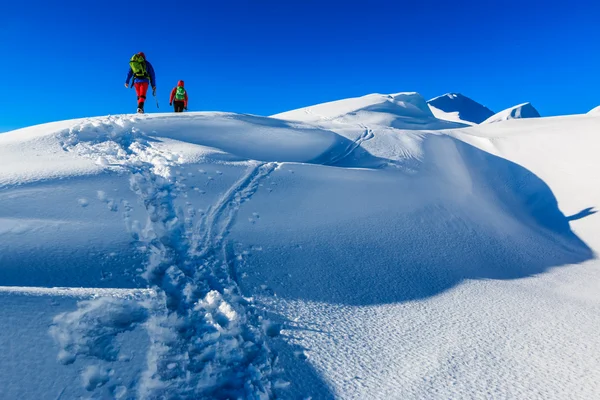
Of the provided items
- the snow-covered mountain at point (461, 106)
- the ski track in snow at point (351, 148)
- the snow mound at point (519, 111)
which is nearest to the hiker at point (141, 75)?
the ski track in snow at point (351, 148)

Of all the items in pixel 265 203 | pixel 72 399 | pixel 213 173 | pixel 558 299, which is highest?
pixel 213 173

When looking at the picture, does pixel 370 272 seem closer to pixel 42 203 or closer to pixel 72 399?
pixel 72 399

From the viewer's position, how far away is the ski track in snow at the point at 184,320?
2232 millimetres

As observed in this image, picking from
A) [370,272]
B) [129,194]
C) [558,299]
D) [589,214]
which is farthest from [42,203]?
[589,214]

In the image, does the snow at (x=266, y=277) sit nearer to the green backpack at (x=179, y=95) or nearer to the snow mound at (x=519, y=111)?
the green backpack at (x=179, y=95)

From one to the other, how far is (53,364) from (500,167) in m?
10.1

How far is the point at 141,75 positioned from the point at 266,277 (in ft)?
30.7

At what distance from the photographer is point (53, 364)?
2.07 meters

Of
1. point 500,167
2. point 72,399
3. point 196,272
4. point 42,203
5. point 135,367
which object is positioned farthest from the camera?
point 500,167

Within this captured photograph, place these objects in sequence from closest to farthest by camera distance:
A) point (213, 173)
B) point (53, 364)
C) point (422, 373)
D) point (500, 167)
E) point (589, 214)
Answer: point (53, 364)
point (422, 373)
point (213, 173)
point (589, 214)
point (500, 167)

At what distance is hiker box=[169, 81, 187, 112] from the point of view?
1264 centimetres

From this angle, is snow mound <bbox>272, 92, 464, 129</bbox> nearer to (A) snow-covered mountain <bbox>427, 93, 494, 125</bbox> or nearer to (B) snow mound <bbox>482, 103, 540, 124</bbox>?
(B) snow mound <bbox>482, 103, 540, 124</bbox>

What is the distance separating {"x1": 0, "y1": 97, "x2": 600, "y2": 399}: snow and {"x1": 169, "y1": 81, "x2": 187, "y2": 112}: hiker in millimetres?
5711

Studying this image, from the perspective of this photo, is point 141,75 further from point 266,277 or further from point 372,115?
point 372,115
